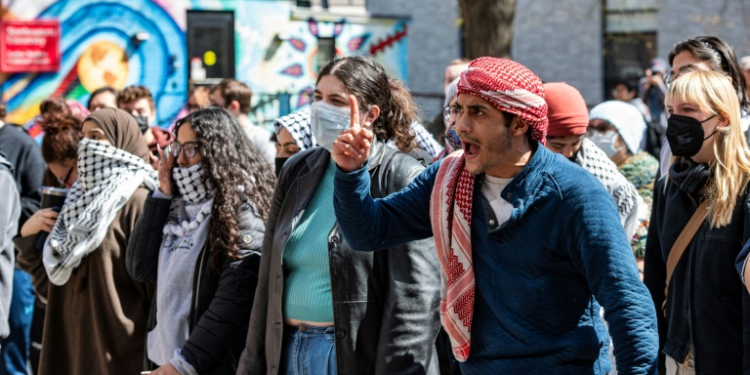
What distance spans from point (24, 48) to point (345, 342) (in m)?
13.3

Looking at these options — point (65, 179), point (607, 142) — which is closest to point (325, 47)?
point (65, 179)

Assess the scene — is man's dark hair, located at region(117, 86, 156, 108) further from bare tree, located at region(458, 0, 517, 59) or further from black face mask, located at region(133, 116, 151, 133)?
bare tree, located at region(458, 0, 517, 59)

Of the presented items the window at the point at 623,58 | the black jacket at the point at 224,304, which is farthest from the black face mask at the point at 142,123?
the window at the point at 623,58

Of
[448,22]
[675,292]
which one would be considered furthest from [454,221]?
[448,22]

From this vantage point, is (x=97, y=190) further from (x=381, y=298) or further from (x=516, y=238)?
(x=516, y=238)

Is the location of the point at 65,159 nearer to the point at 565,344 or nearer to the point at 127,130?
the point at 127,130

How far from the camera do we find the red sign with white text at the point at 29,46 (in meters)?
15.2

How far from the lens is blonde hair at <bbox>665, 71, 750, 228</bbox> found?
12.0 feet

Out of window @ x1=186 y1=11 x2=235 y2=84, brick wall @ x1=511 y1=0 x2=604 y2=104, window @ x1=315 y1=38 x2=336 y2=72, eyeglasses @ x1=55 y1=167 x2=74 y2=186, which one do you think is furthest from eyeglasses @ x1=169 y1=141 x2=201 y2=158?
brick wall @ x1=511 y1=0 x2=604 y2=104

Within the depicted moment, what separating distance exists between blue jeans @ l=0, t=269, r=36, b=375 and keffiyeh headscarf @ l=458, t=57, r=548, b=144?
5.08m

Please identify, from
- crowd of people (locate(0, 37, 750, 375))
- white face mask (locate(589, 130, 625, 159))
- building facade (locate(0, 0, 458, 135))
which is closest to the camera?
crowd of people (locate(0, 37, 750, 375))

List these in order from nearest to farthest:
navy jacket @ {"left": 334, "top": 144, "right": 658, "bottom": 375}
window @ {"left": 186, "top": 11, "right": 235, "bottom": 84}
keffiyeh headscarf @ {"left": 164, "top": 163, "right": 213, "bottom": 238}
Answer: navy jacket @ {"left": 334, "top": 144, "right": 658, "bottom": 375}, keffiyeh headscarf @ {"left": 164, "top": 163, "right": 213, "bottom": 238}, window @ {"left": 186, "top": 11, "right": 235, "bottom": 84}

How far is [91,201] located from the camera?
521 centimetres

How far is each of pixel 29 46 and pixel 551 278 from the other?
14.0 metres
